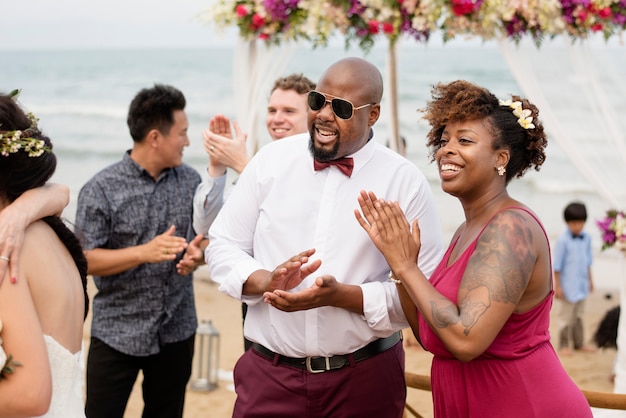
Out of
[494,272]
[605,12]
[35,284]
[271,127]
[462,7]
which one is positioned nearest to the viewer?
[35,284]

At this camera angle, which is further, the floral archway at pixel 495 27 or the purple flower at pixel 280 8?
the purple flower at pixel 280 8

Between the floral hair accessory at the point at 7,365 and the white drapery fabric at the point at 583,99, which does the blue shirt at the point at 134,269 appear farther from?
the white drapery fabric at the point at 583,99

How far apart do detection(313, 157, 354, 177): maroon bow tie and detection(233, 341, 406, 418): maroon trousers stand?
80 centimetres

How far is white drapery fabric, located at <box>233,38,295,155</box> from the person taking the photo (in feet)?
26.9

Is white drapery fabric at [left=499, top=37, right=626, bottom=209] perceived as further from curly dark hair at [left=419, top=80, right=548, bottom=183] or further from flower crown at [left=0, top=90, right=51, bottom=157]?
flower crown at [left=0, top=90, right=51, bottom=157]

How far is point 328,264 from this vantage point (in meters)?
3.49

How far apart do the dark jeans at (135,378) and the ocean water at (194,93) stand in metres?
14.1

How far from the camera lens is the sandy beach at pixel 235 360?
274 inches

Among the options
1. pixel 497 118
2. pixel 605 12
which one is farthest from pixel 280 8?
pixel 497 118

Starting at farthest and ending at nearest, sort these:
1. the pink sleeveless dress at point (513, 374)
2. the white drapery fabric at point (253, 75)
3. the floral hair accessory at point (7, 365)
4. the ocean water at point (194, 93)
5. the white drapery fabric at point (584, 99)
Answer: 1. the ocean water at point (194, 93)
2. the white drapery fabric at point (253, 75)
3. the white drapery fabric at point (584, 99)
4. the pink sleeveless dress at point (513, 374)
5. the floral hair accessory at point (7, 365)

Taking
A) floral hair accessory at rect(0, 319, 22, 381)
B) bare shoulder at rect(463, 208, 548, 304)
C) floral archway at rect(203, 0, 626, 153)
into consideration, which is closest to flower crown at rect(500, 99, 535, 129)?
bare shoulder at rect(463, 208, 548, 304)

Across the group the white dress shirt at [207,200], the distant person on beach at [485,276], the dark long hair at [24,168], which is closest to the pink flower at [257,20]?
the white dress shirt at [207,200]

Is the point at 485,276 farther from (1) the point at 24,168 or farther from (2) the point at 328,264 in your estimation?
(1) the point at 24,168

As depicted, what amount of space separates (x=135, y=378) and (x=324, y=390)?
1.83 metres
